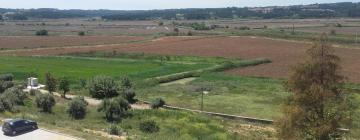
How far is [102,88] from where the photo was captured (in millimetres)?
51719

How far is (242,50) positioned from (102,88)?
1933 inches

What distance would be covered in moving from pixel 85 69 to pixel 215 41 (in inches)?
1826

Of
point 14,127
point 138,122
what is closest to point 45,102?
point 138,122

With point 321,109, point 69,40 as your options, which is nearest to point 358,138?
point 321,109

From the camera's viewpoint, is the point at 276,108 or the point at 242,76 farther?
the point at 242,76

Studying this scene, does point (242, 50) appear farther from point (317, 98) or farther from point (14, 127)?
point (317, 98)

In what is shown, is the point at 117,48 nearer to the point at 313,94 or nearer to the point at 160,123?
the point at 160,123

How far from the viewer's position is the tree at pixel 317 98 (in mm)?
21828

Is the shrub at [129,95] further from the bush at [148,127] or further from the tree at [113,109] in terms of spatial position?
the bush at [148,127]

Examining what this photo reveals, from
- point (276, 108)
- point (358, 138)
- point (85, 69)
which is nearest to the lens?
point (358, 138)

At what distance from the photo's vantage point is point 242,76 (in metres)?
66.9

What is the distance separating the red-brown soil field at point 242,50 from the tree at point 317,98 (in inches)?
1766

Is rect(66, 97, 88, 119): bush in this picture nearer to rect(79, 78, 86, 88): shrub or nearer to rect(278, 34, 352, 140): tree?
rect(79, 78, 86, 88): shrub

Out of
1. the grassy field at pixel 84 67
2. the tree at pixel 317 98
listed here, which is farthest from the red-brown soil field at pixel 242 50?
the tree at pixel 317 98
